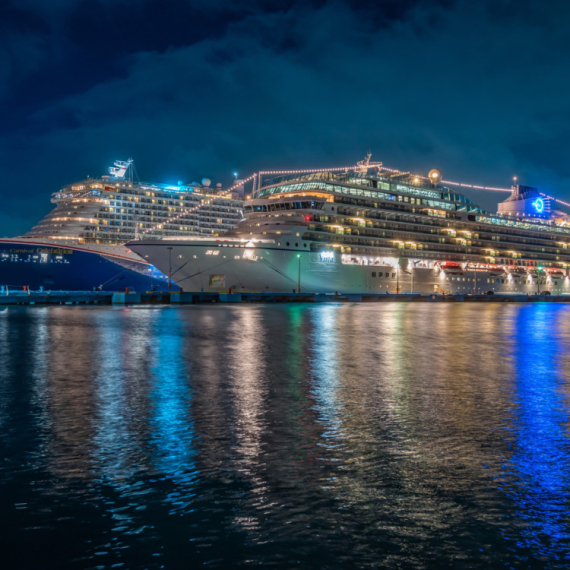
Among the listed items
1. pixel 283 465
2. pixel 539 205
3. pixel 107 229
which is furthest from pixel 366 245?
pixel 283 465

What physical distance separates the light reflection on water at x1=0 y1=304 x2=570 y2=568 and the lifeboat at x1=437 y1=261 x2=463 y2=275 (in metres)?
65.0

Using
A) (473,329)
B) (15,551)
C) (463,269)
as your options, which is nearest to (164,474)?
(15,551)

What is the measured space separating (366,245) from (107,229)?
3683 centimetres

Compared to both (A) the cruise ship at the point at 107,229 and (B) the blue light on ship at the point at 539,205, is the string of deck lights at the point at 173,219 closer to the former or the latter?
(A) the cruise ship at the point at 107,229

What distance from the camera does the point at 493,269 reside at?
280 ft

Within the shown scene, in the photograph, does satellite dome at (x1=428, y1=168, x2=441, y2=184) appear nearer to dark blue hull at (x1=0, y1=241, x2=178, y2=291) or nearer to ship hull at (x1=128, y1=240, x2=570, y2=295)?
ship hull at (x1=128, y1=240, x2=570, y2=295)

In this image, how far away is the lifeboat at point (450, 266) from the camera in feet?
257

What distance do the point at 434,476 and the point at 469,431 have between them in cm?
236

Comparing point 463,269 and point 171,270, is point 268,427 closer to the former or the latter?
point 171,270

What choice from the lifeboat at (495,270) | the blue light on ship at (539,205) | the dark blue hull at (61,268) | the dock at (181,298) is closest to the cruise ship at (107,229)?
the dark blue hull at (61,268)

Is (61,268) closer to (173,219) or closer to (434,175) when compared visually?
(173,219)

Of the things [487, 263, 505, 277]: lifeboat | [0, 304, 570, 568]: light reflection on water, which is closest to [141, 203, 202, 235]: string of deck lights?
[487, 263, 505, 277]: lifeboat

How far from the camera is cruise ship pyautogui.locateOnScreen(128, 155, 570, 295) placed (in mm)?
60469

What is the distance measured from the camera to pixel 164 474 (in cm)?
631
